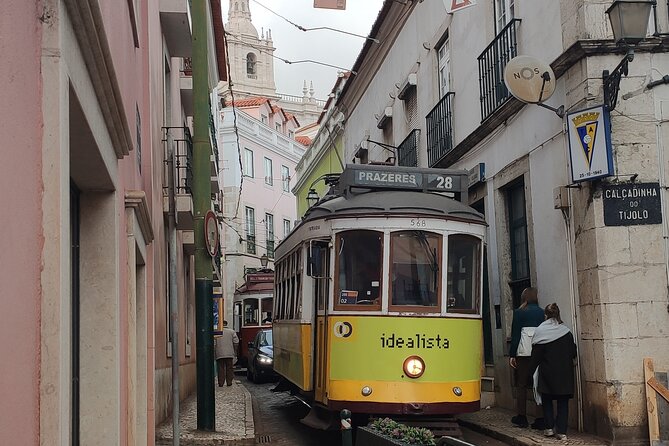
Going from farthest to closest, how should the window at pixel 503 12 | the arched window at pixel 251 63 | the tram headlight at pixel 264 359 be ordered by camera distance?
the arched window at pixel 251 63, the tram headlight at pixel 264 359, the window at pixel 503 12

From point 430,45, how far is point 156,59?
6.95 meters

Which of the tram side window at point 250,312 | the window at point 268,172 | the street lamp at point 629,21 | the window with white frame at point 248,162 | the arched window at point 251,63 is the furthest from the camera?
the arched window at point 251,63

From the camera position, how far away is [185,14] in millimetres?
14570

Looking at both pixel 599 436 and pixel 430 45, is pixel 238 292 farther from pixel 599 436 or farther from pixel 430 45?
pixel 599 436

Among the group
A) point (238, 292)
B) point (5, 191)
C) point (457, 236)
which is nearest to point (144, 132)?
point (457, 236)

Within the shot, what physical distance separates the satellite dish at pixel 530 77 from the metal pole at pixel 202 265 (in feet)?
12.1

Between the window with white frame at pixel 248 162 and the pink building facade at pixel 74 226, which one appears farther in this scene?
the window with white frame at pixel 248 162

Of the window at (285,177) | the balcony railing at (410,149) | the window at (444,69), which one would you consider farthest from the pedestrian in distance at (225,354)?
the window at (285,177)

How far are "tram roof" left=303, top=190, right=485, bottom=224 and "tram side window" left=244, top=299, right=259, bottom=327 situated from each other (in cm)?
1756

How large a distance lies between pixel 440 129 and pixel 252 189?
32.6m

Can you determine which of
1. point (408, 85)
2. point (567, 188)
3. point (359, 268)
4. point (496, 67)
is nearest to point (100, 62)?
point (359, 268)

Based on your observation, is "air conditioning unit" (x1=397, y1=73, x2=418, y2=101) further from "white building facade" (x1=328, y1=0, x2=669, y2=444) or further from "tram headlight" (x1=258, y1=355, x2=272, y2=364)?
"tram headlight" (x1=258, y1=355, x2=272, y2=364)

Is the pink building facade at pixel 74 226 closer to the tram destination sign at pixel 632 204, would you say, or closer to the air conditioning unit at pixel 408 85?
the tram destination sign at pixel 632 204

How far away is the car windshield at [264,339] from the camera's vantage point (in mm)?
22906
